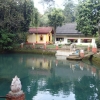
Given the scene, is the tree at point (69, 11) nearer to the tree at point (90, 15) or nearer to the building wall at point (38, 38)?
the building wall at point (38, 38)

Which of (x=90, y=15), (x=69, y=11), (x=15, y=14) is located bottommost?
(x=90, y=15)

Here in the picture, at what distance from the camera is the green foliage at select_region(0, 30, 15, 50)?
23.7m

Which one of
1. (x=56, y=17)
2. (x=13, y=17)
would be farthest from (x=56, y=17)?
(x=13, y=17)

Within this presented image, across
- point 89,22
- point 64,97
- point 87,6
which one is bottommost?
point 64,97

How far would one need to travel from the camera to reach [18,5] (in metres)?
23.4

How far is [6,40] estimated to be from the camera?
2381 cm

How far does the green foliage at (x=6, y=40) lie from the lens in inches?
933

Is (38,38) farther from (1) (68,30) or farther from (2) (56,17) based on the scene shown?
(1) (68,30)

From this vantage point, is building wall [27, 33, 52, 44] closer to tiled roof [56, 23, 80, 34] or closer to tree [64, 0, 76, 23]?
tiled roof [56, 23, 80, 34]

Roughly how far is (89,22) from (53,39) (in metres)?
9.96

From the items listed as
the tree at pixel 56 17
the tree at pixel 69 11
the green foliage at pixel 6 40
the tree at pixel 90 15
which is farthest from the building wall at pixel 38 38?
the tree at pixel 69 11

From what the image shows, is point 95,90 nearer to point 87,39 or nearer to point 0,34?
point 0,34

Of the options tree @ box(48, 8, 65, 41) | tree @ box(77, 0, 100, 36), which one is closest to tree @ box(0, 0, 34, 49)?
tree @ box(48, 8, 65, 41)

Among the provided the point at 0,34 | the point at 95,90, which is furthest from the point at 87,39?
the point at 95,90
